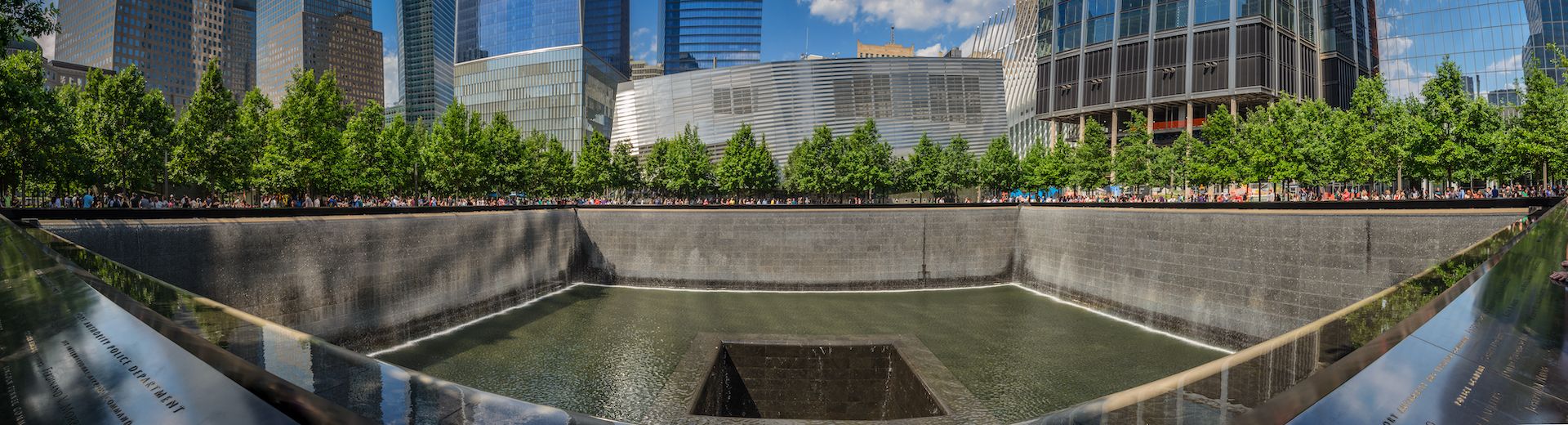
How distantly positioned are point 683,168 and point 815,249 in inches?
1370

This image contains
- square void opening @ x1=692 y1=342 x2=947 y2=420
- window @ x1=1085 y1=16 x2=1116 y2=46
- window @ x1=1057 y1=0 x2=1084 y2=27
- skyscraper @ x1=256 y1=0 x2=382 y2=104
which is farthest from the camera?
skyscraper @ x1=256 y1=0 x2=382 y2=104

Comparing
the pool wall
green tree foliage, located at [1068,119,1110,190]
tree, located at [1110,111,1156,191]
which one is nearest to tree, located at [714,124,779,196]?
the pool wall

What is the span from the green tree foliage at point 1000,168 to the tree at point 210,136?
59144 millimetres

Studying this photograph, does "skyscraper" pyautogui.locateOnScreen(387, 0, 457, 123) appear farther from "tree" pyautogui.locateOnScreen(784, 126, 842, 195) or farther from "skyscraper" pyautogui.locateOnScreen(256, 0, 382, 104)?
"tree" pyautogui.locateOnScreen(784, 126, 842, 195)

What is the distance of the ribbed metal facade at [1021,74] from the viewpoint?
10200cm

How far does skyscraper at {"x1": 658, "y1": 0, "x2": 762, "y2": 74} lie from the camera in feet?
561

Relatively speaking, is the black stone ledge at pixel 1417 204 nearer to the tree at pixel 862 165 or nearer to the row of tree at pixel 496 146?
the row of tree at pixel 496 146

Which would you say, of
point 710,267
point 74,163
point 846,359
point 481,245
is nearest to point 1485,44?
point 710,267

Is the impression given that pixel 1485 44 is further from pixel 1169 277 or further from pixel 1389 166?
pixel 1169 277

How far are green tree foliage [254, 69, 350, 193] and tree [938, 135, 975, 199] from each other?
51.7 metres

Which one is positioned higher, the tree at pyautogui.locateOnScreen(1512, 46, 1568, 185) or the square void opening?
the tree at pyautogui.locateOnScreen(1512, 46, 1568, 185)

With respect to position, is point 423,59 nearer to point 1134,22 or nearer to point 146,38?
point 146,38

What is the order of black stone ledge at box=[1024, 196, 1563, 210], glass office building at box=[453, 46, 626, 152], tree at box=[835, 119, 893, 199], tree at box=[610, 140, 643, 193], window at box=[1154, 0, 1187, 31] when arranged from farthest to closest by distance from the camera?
glass office building at box=[453, 46, 626, 152] → tree at box=[610, 140, 643, 193] → window at box=[1154, 0, 1187, 31] → tree at box=[835, 119, 893, 199] → black stone ledge at box=[1024, 196, 1563, 210]

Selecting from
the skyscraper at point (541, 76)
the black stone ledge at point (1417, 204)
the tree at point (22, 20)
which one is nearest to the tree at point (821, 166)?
the black stone ledge at point (1417, 204)
